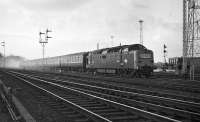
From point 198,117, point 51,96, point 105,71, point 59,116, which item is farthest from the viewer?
point 105,71

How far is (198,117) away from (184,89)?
31.1 ft

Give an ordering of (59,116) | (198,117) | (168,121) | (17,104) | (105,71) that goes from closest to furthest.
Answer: (168,121), (198,117), (59,116), (17,104), (105,71)

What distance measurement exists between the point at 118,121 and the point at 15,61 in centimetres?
17249

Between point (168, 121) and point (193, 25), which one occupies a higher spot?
point (193, 25)

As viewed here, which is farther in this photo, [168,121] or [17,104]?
[17,104]

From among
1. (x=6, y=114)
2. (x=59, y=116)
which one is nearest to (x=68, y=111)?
(x=59, y=116)

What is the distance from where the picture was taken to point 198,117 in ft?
26.6

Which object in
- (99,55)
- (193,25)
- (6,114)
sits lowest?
(6,114)

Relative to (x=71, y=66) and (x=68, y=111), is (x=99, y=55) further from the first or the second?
(x=68, y=111)

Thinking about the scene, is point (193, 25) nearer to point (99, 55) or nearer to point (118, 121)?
point (99, 55)

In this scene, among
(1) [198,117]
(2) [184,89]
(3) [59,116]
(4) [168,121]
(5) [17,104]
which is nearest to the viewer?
(4) [168,121]

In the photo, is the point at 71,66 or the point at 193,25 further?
the point at 71,66

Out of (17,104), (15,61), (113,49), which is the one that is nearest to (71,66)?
(113,49)

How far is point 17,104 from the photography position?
12.2 meters
